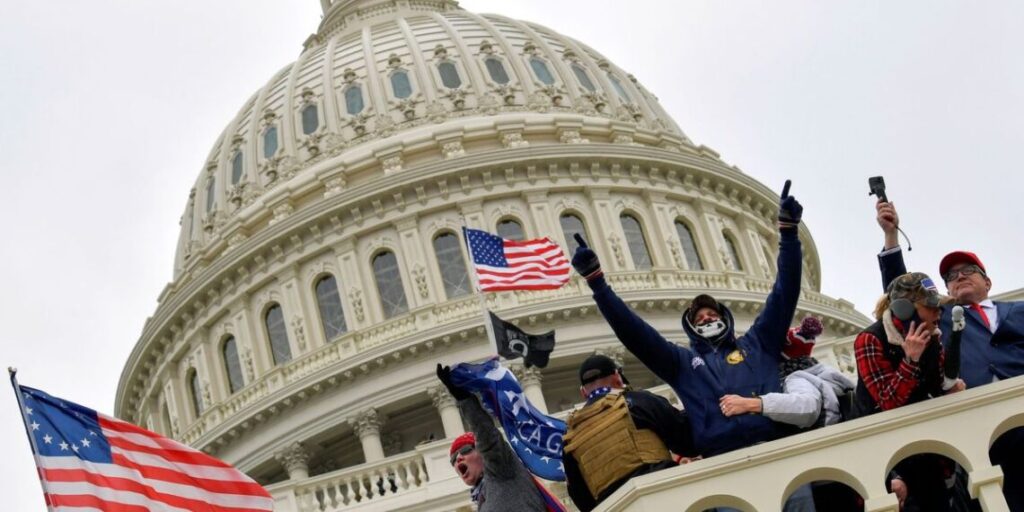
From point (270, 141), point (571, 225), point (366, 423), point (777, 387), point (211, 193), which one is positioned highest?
point (270, 141)

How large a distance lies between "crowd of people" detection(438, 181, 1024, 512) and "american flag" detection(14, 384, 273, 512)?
3632mm

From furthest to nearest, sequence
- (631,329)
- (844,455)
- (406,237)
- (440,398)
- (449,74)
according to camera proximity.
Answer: (449,74)
(406,237)
(440,398)
(631,329)
(844,455)

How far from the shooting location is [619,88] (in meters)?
56.3

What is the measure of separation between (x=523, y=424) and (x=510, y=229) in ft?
117

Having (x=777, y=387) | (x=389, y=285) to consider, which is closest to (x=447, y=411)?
(x=389, y=285)

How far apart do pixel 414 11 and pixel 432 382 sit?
68.4ft

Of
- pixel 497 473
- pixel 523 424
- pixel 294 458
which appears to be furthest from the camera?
pixel 294 458

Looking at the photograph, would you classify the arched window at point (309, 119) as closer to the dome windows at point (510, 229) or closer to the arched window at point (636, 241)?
the dome windows at point (510, 229)

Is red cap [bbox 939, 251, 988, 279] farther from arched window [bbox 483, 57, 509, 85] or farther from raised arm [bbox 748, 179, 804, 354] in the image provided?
arched window [bbox 483, 57, 509, 85]

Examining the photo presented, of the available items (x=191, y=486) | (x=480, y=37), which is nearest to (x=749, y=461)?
(x=191, y=486)

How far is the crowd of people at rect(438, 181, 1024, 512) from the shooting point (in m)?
8.02

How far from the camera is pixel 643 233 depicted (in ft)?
158

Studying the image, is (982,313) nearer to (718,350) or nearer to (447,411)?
(718,350)

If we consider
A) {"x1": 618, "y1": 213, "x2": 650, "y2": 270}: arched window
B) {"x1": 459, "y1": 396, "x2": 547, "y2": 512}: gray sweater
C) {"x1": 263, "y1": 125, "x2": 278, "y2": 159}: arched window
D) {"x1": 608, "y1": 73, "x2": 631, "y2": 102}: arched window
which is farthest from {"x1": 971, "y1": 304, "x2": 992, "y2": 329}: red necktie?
{"x1": 608, "y1": 73, "x2": 631, "y2": 102}: arched window
